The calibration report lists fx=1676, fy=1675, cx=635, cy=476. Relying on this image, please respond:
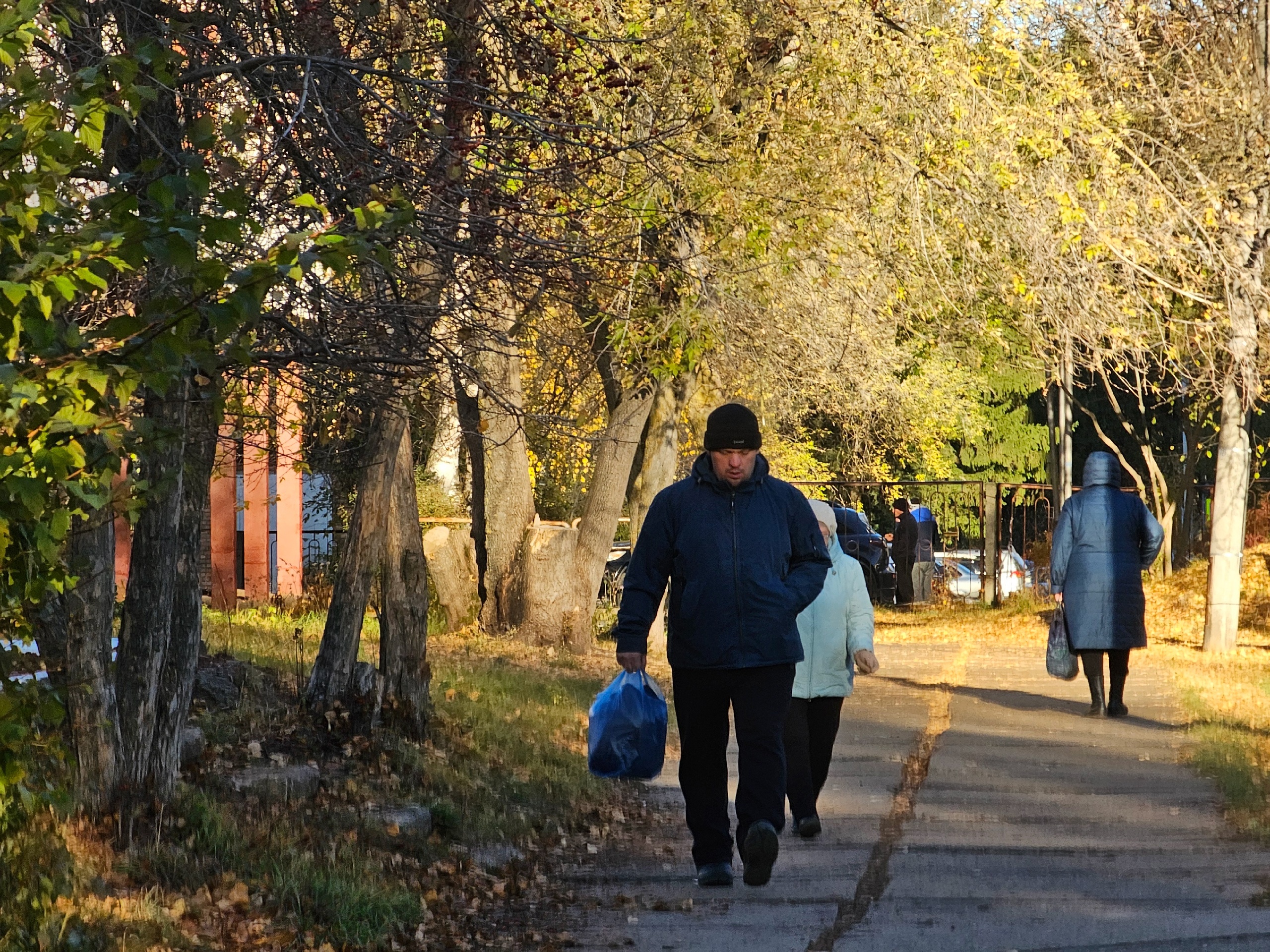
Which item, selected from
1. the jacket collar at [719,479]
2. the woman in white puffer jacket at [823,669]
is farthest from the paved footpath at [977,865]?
the jacket collar at [719,479]

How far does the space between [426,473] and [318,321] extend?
22650mm

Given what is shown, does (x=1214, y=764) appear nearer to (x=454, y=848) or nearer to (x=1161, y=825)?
(x=1161, y=825)

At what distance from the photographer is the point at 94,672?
6.06m

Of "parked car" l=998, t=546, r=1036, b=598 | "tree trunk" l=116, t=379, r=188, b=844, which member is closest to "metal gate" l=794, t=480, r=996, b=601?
"parked car" l=998, t=546, r=1036, b=598

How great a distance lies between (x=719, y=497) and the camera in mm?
6371

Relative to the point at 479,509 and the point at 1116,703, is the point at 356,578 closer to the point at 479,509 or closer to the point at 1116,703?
the point at 1116,703

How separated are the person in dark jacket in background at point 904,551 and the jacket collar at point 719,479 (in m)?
20.3

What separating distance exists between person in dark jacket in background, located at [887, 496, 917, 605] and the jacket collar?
66.5 ft

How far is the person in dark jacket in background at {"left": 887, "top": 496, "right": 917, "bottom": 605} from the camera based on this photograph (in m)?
26.5

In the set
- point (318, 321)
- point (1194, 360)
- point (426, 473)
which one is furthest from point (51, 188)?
point (426, 473)

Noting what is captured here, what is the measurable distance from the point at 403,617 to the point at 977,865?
3908 mm

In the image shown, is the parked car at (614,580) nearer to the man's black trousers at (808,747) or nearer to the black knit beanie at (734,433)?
the man's black trousers at (808,747)

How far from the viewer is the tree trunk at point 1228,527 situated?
16.7m

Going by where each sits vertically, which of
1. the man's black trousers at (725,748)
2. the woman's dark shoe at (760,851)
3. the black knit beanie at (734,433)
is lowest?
the woman's dark shoe at (760,851)
